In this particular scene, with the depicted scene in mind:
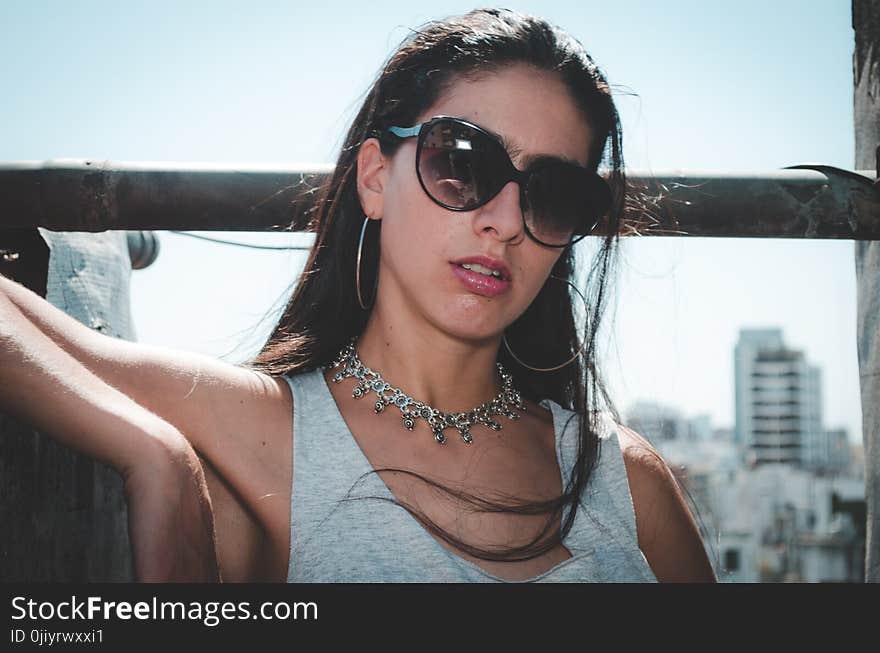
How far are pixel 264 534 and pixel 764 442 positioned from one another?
9148 cm

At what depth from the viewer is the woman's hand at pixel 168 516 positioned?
116 cm

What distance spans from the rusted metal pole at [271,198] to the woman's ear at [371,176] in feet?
0.26

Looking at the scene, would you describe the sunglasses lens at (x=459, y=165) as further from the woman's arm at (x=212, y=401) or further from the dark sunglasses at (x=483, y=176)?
the woman's arm at (x=212, y=401)

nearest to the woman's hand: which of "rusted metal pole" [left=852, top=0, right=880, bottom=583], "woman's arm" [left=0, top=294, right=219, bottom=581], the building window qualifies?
"woman's arm" [left=0, top=294, right=219, bottom=581]

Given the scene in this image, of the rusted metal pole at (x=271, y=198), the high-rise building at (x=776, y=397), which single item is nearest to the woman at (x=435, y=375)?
the rusted metal pole at (x=271, y=198)

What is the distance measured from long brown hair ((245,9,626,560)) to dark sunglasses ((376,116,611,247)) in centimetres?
14

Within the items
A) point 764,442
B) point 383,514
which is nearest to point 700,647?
point 383,514

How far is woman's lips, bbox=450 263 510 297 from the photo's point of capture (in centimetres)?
170

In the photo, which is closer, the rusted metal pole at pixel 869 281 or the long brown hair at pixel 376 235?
the long brown hair at pixel 376 235

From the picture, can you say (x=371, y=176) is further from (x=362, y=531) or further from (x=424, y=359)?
(x=362, y=531)

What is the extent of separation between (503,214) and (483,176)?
0.28 feet

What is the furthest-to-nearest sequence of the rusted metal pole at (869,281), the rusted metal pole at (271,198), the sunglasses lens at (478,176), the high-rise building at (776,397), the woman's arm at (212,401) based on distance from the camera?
the high-rise building at (776,397) → the rusted metal pole at (869,281) → the rusted metal pole at (271,198) → the sunglasses lens at (478,176) → the woman's arm at (212,401)

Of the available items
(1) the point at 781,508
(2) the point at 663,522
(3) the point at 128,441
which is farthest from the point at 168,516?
(1) the point at 781,508

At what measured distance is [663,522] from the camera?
1.91 metres
